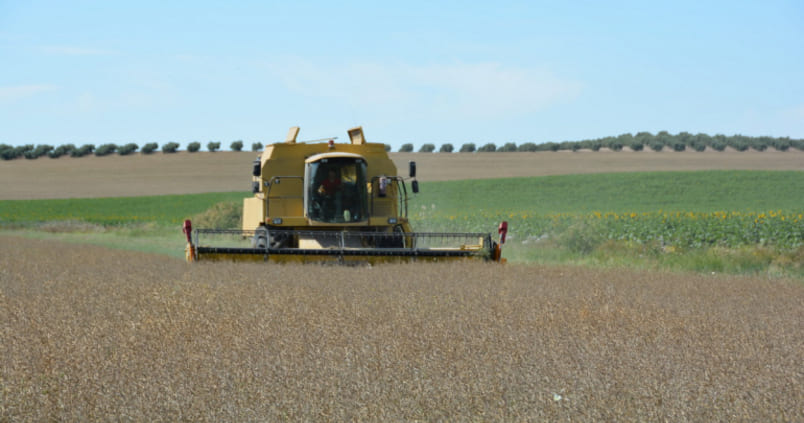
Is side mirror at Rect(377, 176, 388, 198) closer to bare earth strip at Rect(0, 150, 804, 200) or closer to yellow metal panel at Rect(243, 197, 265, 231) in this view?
yellow metal panel at Rect(243, 197, 265, 231)

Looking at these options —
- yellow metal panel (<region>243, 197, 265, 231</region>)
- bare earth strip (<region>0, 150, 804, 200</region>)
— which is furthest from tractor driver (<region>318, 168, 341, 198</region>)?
bare earth strip (<region>0, 150, 804, 200</region>)

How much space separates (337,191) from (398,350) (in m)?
9.39

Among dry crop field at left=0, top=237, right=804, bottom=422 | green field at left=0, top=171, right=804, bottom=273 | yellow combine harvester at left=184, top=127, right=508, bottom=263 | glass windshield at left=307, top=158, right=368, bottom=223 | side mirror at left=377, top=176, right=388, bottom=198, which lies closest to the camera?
dry crop field at left=0, top=237, right=804, bottom=422

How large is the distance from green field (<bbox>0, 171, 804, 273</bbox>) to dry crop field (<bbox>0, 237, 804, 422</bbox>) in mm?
7312

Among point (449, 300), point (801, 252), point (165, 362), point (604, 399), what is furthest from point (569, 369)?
point (801, 252)

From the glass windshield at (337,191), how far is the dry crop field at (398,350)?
4.20 metres

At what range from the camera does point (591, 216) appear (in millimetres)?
25094

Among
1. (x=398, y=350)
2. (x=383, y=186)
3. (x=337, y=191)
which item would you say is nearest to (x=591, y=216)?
(x=383, y=186)

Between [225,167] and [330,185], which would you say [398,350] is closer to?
[330,185]

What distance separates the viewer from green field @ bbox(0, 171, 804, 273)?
59.9 ft

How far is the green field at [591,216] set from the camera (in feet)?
59.9

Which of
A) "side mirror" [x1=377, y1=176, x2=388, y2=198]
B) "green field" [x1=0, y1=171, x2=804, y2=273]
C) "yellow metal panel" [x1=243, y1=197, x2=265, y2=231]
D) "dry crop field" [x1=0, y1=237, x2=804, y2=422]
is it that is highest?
"side mirror" [x1=377, y1=176, x2=388, y2=198]

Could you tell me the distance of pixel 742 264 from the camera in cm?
1543

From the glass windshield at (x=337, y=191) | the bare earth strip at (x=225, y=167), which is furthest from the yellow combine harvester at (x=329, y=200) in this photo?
the bare earth strip at (x=225, y=167)
